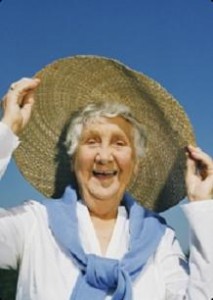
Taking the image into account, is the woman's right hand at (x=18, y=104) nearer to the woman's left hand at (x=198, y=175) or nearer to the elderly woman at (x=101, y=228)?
the elderly woman at (x=101, y=228)

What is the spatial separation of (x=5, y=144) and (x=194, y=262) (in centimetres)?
84

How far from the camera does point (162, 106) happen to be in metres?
3.11

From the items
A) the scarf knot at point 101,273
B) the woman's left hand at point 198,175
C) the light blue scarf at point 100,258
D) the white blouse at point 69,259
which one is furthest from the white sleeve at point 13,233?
the woman's left hand at point 198,175

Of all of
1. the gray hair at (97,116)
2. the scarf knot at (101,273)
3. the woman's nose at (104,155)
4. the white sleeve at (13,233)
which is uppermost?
the gray hair at (97,116)

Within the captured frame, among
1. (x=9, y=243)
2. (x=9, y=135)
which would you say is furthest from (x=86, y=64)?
(x=9, y=243)

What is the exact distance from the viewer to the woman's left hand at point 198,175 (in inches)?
106

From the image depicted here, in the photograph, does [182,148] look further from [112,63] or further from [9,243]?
[9,243]

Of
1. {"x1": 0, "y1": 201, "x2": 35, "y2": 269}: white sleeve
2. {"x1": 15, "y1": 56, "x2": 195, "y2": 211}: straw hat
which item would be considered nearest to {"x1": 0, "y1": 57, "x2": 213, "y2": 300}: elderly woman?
{"x1": 0, "y1": 201, "x2": 35, "y2": 269}: white sleeve

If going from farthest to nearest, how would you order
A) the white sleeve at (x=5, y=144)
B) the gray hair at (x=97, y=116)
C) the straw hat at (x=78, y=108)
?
1. the straw hat at (x=78, y=108)
2. the gray hair at (x=97, y=116)
3. the white sleeve at (x=5, y=144)

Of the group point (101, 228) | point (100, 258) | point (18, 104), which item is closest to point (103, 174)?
point (101, 228)

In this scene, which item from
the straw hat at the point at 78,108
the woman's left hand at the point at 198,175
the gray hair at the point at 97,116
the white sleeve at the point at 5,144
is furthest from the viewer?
the straw hat at the point at 78,108

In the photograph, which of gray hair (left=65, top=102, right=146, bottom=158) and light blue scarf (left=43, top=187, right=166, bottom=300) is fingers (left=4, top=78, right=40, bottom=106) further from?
light blue scarf (left=43, top=187, right=166, bottom=300)

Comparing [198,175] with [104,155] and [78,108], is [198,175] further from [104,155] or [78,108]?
[78,108]

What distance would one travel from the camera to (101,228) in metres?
2.73
